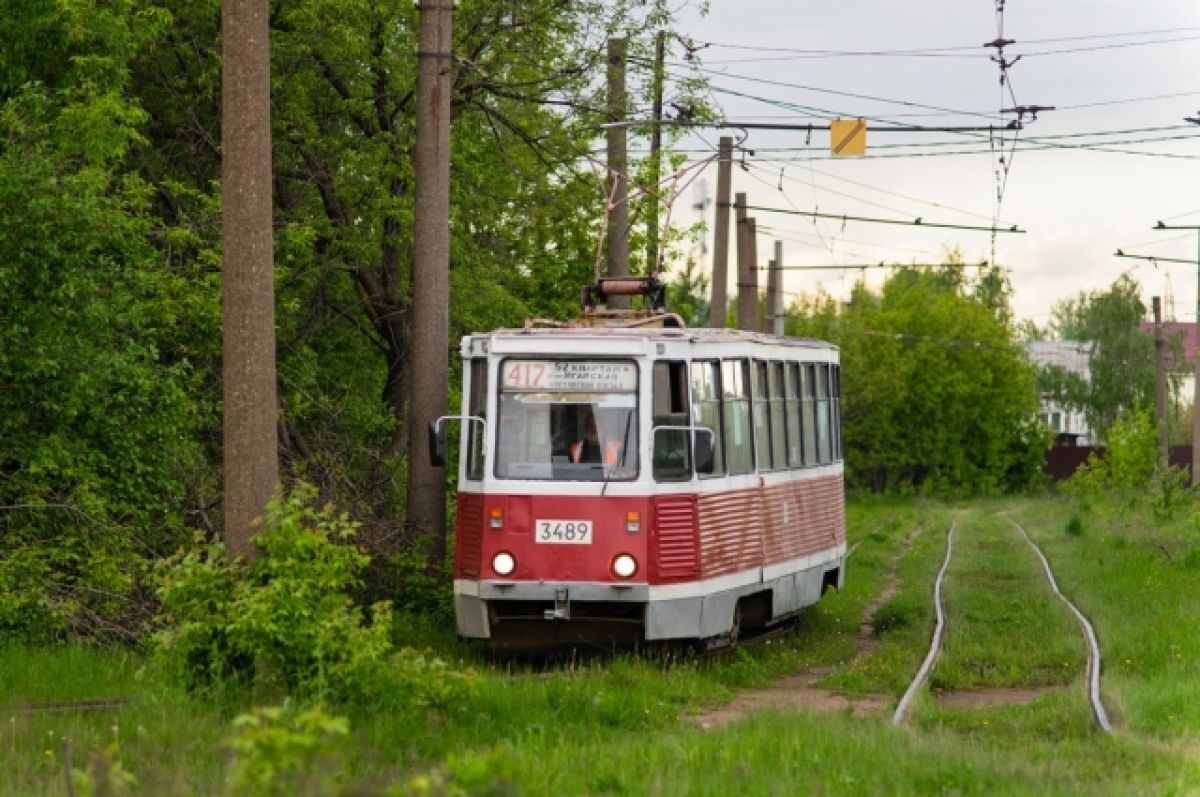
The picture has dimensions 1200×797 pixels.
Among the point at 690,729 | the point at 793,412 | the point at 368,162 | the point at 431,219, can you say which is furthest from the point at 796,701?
the point at 368,162

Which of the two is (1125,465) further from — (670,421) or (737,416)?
(670,421)

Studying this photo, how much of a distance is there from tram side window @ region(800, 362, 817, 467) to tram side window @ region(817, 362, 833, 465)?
0.83 ft

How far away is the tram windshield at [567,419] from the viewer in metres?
17.3

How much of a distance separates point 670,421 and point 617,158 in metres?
11.5

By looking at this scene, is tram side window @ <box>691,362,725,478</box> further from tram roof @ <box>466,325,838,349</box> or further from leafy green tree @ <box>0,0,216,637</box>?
leafy green tree @ <box>0,0,216,637</box>

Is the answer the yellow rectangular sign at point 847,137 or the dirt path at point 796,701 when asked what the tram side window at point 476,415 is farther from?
the yellow rectangular sign at point 847,137

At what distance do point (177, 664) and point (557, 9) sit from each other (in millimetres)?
15263

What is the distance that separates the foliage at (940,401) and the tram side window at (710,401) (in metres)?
67.9

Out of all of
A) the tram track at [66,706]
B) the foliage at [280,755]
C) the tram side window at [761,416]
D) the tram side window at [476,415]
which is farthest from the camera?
the tram side window at [761,416]

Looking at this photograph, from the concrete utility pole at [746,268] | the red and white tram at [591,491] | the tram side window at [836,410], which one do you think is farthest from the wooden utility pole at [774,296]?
the red and white tram at [591,491]

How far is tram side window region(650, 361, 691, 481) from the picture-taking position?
1738cm

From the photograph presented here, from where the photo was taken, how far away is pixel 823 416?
23234 mm

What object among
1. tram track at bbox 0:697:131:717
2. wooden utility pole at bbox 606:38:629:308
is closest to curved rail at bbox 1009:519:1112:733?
tram track at bbox 0:697:131:717

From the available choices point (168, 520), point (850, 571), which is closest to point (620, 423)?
point (168, 520)
